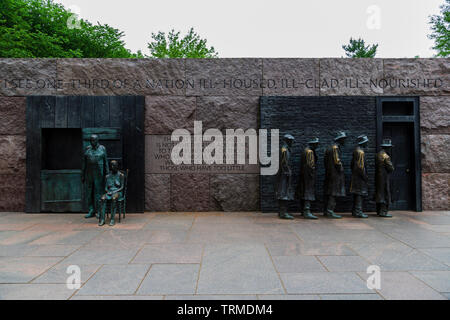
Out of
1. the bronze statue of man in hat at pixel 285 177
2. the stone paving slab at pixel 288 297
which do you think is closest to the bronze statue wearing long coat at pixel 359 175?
the bronze statue of man in hat at pixel 285 177

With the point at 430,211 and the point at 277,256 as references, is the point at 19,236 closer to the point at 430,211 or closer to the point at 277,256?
the point at 277,256

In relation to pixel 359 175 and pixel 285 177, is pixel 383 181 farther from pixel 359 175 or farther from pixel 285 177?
pixel 285 177

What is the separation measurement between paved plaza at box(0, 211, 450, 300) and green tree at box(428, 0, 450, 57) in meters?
19.2

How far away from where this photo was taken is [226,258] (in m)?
4.14

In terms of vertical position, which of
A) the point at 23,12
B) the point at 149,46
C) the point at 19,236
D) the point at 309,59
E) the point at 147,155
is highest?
the point at 149,46

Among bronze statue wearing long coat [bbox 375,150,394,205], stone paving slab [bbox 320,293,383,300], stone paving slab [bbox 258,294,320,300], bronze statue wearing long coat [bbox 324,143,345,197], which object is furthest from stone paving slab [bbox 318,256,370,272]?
bronze statue wearing long coat [bbox 375,150,394,205]

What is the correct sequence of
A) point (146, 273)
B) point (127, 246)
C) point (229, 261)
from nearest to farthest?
point (146, 273)
point (229, 261)
point (127, 246)

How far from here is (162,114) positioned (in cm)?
783

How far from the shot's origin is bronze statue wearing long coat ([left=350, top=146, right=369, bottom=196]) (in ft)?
22.6

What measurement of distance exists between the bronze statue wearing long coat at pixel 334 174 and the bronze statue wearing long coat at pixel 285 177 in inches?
38.7

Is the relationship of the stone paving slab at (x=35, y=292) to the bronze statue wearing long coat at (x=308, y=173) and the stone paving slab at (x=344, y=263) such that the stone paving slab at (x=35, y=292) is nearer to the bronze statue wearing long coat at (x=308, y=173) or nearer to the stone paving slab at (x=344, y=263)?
the stone paving slab at (x=344, y=263)

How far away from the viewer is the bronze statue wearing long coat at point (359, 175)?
689 cm

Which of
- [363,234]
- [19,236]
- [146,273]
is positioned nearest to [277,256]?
[146,273]

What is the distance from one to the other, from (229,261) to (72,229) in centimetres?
372
